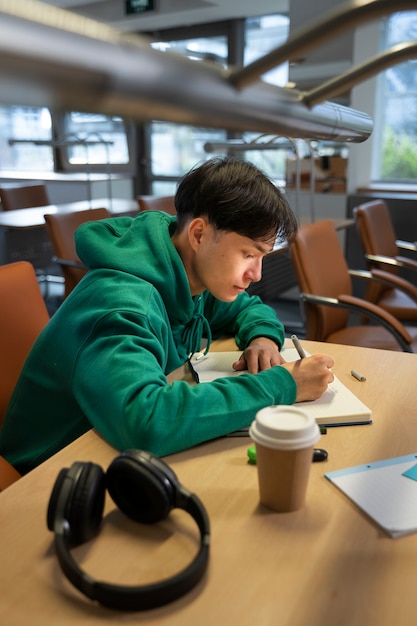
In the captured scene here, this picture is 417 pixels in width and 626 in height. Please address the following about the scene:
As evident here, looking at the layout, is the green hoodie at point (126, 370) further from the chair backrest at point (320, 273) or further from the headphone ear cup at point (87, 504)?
the chair backrest at point (320, 273)

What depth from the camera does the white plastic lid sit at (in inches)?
30.7

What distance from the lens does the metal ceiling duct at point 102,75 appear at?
0.30m

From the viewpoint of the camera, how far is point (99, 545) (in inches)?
30.4

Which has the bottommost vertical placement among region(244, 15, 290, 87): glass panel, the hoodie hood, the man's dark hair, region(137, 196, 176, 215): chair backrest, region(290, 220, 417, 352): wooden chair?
region(290, 220, 417, 352): wooden chair

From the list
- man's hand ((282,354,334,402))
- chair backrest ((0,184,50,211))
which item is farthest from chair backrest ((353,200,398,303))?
chair backrest ((0,184,50,211))

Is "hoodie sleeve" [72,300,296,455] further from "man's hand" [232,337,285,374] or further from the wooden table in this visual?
"man's hand" [232,337,285,374]

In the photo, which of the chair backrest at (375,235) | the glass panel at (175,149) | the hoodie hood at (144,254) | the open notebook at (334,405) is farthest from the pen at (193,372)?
the glass panel at (175,149)

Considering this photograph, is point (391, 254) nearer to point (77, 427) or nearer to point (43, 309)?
point (43, 309)

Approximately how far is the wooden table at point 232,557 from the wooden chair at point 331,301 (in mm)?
1256

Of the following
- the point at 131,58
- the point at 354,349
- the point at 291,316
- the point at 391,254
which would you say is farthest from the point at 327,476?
the point at 291,316

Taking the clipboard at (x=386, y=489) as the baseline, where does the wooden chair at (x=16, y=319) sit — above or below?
above

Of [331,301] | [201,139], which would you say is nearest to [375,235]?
[331,301]

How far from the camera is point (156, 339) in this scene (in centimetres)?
107

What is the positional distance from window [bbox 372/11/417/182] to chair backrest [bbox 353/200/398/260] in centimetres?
123
